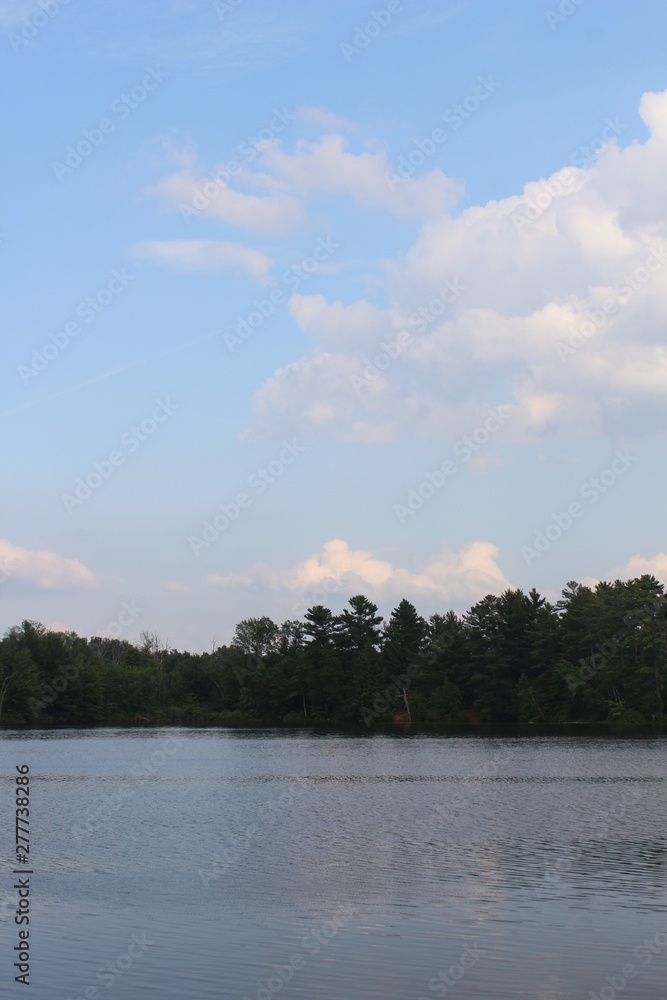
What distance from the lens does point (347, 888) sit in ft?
82.5

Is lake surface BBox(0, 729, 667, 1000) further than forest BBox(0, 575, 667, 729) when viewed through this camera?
No

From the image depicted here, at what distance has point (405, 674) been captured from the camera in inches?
5527

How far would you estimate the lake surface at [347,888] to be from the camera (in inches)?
687

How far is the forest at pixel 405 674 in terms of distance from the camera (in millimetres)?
112375

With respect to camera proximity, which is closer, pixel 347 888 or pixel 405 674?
pixel 347 888

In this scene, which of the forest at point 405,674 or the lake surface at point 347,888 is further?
the forest at point 405,674

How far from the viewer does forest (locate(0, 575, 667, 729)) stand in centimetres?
11238

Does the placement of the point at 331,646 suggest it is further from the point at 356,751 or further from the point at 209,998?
the point at 209,998

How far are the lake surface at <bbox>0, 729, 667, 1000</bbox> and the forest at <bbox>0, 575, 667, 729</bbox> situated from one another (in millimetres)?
58807

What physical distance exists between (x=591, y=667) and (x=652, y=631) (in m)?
13.0

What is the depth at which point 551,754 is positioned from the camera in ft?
236

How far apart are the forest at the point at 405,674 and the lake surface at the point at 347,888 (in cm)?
5881

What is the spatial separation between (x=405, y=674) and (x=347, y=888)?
383 ft

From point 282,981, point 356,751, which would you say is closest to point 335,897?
point 282,981
